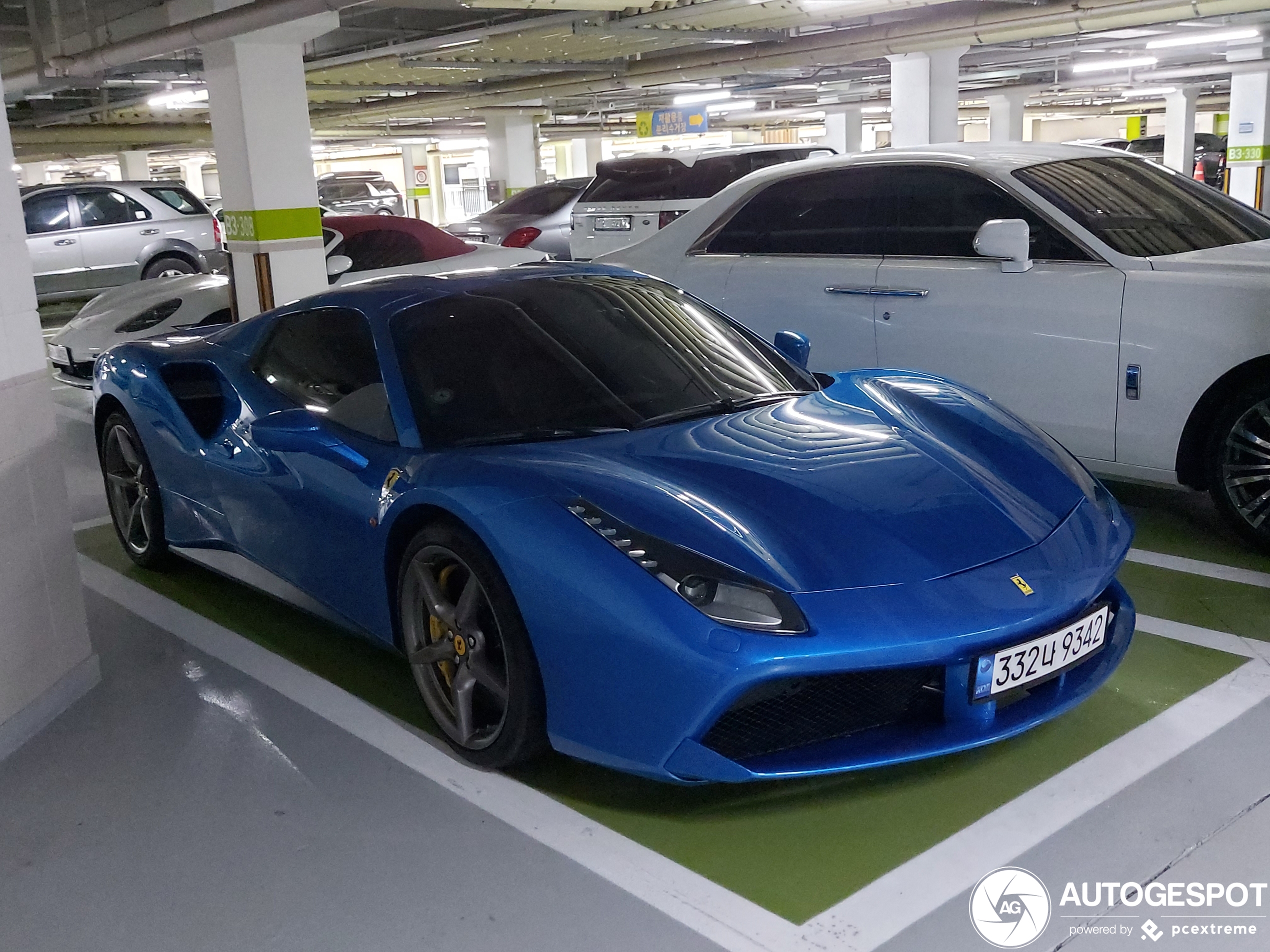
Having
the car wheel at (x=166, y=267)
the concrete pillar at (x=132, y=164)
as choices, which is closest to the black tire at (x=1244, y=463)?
the car wheel at (x=166, y=267)

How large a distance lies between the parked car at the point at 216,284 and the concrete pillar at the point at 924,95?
8.54 metres

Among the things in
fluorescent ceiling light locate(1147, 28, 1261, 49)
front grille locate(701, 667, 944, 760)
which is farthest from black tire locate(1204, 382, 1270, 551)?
fluorescent ceiling light locate(1147, 28, 1261, 49)

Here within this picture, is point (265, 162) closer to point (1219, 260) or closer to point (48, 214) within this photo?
point (48, 214)

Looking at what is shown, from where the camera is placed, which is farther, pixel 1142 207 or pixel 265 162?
pixel 265 162

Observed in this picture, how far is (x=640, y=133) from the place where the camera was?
25.0m

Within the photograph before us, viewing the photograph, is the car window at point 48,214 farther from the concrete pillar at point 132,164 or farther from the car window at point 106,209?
the concrete pillar at point 132,164

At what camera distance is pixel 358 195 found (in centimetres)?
2452

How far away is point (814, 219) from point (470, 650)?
329 centimetres

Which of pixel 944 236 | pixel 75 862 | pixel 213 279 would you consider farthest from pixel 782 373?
pixel 213 279

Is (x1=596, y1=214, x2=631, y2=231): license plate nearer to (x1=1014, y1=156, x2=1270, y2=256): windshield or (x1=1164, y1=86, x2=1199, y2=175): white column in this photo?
(x1=1014, y1=156, x2=1270, y2=256): windshield

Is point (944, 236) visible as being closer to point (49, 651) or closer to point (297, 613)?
point (297, 613)

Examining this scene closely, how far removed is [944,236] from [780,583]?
303cm

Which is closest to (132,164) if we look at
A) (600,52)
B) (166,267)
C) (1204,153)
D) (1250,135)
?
(166,267)

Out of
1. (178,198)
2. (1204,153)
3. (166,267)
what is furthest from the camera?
(1204,153)
